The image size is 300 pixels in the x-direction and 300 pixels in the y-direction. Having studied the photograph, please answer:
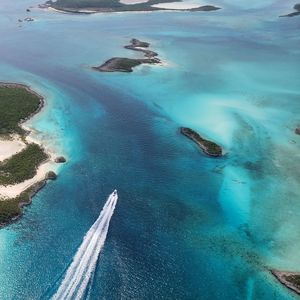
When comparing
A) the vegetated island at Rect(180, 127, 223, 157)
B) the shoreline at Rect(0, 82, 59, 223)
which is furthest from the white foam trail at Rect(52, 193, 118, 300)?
the vegetated island at Rect(180, 127, 223, 157)

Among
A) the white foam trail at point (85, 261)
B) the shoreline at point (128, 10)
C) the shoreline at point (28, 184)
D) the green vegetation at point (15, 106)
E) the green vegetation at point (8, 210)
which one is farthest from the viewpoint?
the shoreline at point (128, 10)

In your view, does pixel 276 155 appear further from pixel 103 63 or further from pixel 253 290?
pixel 103 63

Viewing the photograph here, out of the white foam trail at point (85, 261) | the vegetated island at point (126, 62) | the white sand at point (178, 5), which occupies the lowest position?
the white sand at point (178, 5)

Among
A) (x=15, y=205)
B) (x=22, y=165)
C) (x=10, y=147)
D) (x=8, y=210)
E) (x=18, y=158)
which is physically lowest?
(x=10, y=147)

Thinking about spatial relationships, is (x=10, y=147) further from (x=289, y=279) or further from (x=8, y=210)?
(x=289, y=279)

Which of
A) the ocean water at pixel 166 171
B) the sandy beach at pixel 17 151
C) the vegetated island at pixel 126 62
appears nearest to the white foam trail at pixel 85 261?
the ocean water at pixel 166 171

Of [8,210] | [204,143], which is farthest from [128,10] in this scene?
[8,210]

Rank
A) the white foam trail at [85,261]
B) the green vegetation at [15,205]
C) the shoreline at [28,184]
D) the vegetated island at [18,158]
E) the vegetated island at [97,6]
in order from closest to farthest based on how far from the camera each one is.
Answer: the white foam trail at [85,261] < the green vegetation at [15,205] < the vegetated island at [18,158] < the shoreline at [28,184] < the vegetated island at [97,6]

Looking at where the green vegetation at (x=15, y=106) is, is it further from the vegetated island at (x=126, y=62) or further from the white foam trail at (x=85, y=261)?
the white foam trail at (x=85, y=261)
